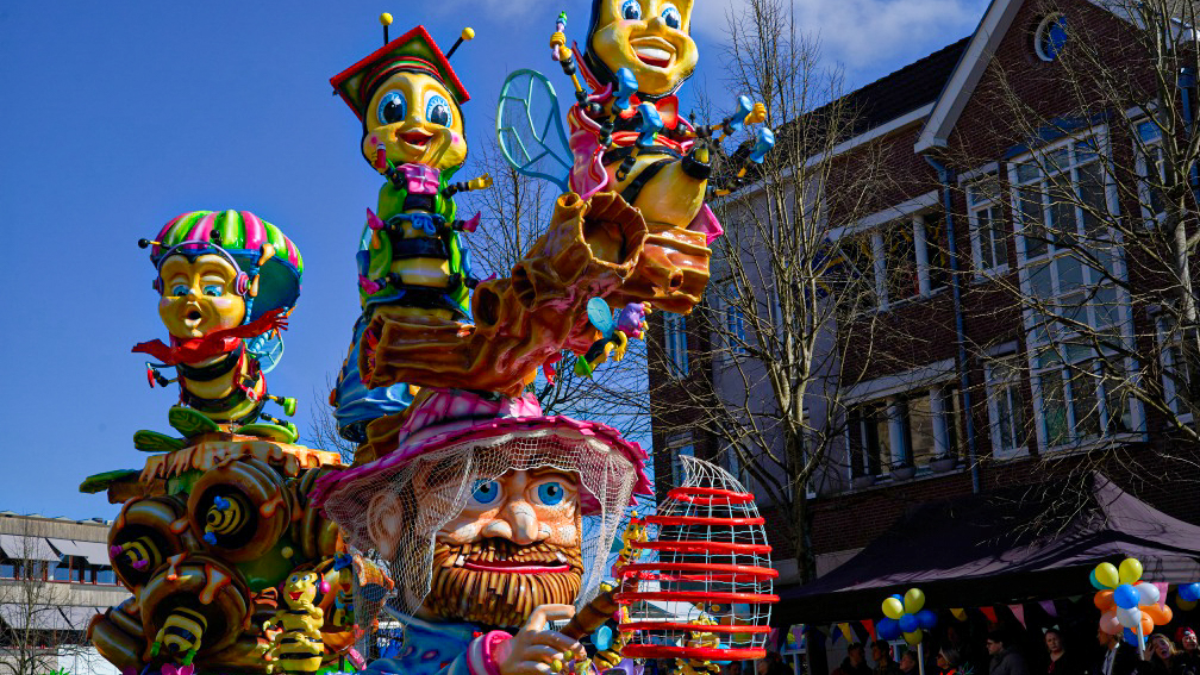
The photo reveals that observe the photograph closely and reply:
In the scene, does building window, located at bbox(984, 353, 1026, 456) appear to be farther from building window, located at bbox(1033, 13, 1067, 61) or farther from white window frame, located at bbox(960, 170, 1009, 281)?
building window, located at bbox(1033, 13, 1067, 61)

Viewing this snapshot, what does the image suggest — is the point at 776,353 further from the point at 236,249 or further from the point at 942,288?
the point at 236,249

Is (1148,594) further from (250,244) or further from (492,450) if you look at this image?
(250,244)

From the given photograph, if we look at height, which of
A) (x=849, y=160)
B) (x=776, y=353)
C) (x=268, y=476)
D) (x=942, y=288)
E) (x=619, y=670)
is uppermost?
(x=849, y=160)

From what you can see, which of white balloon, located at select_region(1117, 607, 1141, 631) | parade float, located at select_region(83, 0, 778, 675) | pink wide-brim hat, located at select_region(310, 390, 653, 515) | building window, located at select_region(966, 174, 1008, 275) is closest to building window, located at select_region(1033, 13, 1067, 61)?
building window, located at select_region(966, 174, 1008, 275)

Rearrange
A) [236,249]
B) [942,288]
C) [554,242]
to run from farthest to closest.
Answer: [942,288] < [236,249] < [554,242]

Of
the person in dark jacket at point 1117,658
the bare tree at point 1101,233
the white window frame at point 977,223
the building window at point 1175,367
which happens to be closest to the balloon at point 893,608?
the person in dark jacket at point 1117,658

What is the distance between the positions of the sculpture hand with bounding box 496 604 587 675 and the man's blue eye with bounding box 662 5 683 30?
9.48 ft

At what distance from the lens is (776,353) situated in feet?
57.1

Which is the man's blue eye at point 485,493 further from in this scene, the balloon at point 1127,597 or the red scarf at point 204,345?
the balloon at point 1127,597

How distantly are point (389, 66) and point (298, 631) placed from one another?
3.03m

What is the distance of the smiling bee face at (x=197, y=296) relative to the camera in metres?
8.99

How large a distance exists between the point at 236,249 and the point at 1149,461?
11772 millimetres

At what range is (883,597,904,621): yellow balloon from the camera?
12203mm

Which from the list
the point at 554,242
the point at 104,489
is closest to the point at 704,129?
the point at 554,242
